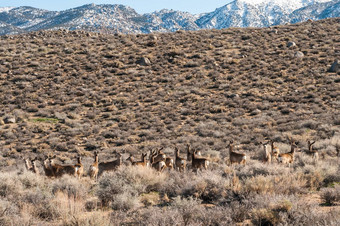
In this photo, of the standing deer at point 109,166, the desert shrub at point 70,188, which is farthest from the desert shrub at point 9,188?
the standing deer at point 109,166

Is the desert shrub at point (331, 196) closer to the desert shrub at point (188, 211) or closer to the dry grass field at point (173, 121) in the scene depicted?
the dry grass field at point (173, 121)

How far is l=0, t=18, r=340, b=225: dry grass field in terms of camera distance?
659cm

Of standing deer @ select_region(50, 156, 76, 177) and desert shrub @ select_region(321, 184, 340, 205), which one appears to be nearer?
desert shrub @ select_region(321, 184, 340, 205)

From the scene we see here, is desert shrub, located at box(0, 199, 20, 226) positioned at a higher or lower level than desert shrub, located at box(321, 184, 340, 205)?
higher

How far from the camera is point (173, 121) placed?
24.5 meters

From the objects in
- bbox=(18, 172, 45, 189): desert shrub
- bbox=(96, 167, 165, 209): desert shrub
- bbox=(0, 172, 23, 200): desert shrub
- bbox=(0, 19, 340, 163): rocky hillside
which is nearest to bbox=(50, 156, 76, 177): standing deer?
bbox=(18, 172, 45, 189): desert shrub

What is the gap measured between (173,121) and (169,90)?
25.7 feet

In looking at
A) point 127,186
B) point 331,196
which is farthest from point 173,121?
point 331,196

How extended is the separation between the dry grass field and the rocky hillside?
141 millimetres

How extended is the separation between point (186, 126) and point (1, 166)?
504 inches

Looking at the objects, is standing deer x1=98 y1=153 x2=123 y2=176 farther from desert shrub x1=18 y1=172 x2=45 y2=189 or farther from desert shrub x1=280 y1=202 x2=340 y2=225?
desert shrub x1=280 y1=202 x2=340 y2=225

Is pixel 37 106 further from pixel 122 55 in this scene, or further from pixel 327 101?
pixel 327 101

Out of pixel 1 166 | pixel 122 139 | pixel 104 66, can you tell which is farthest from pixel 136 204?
pixel 104 66

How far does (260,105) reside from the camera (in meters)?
26.1
